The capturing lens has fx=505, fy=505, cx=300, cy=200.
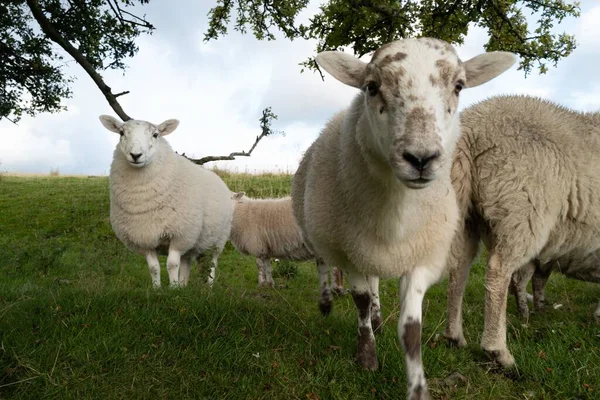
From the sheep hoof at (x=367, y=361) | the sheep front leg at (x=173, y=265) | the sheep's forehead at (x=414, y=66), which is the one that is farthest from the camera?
the sheep front leg at (x=173, y=265)

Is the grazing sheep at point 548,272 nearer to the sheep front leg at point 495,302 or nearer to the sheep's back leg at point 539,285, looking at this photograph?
the sheep's back leg at point 539,285

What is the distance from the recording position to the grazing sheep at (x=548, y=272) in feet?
17.8

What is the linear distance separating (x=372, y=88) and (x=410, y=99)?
34cm

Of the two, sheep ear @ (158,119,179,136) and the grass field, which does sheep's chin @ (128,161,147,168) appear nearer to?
sheep ear @ (158,119,179,136)

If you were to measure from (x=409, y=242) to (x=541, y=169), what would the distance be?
1597mm

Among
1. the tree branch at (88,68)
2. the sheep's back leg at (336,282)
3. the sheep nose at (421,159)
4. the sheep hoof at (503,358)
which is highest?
the tree branch at (88,68)

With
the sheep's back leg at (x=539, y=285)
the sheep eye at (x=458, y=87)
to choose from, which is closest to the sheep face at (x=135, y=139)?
the sheep eye at (x=458, y=87)

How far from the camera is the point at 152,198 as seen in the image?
6996 millimetres

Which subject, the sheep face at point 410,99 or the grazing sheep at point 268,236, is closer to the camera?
the sheep face at point 410,99

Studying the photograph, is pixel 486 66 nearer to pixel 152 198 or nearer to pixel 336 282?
pixel 336 282

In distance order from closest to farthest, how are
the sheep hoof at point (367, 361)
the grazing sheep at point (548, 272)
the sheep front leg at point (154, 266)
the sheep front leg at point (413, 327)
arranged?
the sheep front leg at point (413, 327)
the sheep hoof at point (367, 361)
the grazing sheep at point (548, 272)
the sheep front leg at point (154, 266)

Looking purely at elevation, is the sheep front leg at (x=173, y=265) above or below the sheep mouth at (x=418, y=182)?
below

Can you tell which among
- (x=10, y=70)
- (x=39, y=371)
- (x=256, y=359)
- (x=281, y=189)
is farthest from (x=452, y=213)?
(x=281, y=189)

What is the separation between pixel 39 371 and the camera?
11.1 ft
